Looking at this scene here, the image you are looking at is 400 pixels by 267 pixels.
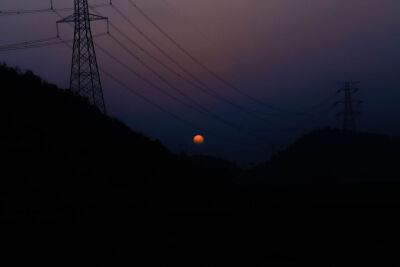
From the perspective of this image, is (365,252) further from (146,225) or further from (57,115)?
(57,115)

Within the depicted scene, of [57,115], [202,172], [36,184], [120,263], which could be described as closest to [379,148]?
[202,172]

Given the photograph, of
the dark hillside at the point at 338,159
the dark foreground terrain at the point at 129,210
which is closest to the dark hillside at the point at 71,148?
the dark foreground terrain at the point at 129,210

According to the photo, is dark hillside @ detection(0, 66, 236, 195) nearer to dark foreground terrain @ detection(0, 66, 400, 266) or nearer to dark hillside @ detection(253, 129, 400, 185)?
dark foreground terrain @ detection(0, 66, 400, 266)

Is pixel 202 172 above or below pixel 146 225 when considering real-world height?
above

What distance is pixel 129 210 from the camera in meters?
16.6

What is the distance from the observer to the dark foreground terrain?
1278 centimetres

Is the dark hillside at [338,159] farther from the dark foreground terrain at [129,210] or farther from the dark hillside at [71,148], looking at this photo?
the dark foreground terrain at [129,210]

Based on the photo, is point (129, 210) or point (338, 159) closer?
point (129, 210)

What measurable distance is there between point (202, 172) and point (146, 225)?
26.2 meters

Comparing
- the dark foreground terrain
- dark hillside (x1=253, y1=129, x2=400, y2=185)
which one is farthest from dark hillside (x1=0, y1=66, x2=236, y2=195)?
dark hillside (x1=253, y1=129, x2=400, y2=185)

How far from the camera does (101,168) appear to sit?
27500 mm

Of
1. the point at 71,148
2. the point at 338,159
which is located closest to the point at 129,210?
the point at 71,148

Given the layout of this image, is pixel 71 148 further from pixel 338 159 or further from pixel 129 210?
pixel 338 159

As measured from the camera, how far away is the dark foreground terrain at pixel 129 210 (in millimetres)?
12781
